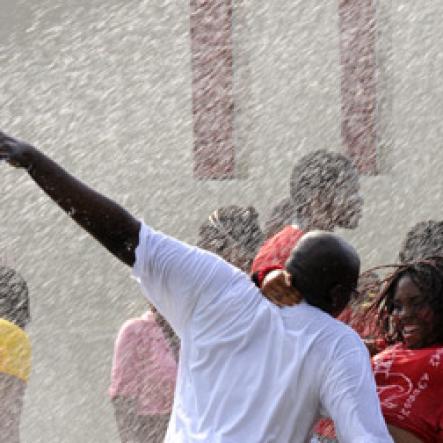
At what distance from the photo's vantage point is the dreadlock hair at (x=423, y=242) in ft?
17.1

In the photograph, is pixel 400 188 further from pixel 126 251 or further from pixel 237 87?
pixel 126 251

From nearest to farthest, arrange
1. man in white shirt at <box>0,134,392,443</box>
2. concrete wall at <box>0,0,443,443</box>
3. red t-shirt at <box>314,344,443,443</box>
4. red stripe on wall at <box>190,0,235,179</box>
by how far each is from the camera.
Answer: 1. man in white shirt at <box>0,134,392,443</box>
2. red t-shirt at <box>314,344,443,443</box>
3. concrete wall at <box>0,0,443,443</box>
4. red stripe on wall at <box>190,0,235,179</box>

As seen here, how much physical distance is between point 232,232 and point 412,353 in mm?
1560

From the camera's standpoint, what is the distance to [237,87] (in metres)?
8.56

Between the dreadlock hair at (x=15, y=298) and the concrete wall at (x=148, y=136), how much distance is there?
7.86 ft

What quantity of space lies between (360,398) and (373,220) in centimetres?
472

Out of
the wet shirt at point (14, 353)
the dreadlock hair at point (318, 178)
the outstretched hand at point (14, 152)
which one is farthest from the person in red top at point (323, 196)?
the outstretched hand at point (14, 152)

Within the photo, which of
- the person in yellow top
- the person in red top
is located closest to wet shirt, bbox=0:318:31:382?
the person in yellow top

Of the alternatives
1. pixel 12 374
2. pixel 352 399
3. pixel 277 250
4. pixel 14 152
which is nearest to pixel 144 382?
pixel 12 374

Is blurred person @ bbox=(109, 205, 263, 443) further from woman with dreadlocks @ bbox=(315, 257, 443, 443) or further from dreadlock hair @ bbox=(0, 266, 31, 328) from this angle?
woman with dreadlocks @ bbox=(315, 257, 443, 443)

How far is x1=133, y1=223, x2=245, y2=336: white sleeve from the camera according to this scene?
3641mm

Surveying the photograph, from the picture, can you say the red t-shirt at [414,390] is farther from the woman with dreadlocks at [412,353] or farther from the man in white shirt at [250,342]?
the man in white shirt at [250,342]

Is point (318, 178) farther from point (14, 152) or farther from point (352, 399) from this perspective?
point (14, 152)

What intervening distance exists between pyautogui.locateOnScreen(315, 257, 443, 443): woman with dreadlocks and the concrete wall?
399cm
